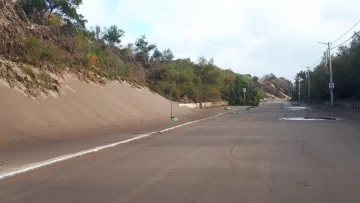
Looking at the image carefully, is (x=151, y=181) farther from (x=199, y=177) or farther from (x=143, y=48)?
(x=143, y=48)

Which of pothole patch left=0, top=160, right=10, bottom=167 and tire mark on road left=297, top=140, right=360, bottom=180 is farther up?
pothole patch left=0, top=160, right=10, bottom=167

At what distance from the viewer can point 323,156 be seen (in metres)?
14.3

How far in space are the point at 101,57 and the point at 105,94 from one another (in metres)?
8.32

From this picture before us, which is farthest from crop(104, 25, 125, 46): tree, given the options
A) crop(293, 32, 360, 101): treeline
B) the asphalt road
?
the asphalt road

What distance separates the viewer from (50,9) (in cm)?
3894

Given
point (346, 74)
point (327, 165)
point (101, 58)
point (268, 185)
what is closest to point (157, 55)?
point (346, 74)

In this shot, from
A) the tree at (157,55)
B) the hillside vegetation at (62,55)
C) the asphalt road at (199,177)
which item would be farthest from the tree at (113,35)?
the asphalt road at (199,177)

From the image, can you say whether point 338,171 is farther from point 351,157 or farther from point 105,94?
point 105,94

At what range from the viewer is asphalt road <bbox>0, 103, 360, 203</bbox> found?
859 centimetres

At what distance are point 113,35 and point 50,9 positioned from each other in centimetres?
2213

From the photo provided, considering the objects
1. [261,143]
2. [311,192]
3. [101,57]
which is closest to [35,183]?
[311,192]

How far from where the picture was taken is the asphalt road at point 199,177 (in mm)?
8594

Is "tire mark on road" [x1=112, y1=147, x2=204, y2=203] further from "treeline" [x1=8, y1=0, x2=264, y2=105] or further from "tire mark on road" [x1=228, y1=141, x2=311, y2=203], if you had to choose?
"treeline" [x1=8, y1=0, x2=264, y2=105]

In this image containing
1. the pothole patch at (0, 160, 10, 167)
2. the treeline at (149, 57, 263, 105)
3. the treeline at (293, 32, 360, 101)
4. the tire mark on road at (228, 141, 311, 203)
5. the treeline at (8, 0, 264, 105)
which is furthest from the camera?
the treeline at (149, 57, 263, 105)
